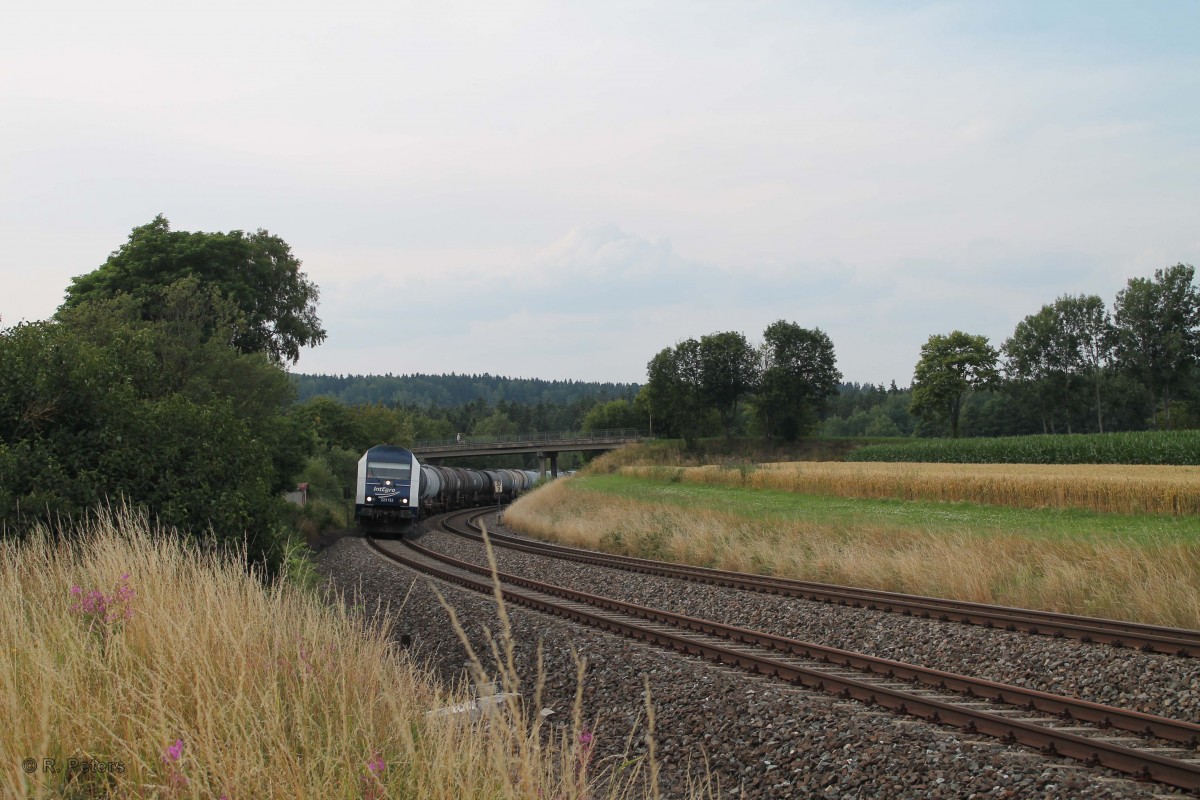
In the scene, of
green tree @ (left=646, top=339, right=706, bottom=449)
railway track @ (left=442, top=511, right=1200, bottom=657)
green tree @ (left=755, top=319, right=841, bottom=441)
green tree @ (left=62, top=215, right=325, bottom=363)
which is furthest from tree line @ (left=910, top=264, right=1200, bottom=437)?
railway track @ (left=442, top=511, right=1200, bottom=657)

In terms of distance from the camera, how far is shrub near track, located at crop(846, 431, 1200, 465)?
39.5 metres

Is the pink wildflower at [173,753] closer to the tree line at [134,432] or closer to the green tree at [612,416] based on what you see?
the tree line at [134,432]

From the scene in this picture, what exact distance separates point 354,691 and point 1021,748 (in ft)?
16.9

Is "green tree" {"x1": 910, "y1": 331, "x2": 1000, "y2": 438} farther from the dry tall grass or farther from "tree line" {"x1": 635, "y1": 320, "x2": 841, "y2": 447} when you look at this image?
the dry tall grass

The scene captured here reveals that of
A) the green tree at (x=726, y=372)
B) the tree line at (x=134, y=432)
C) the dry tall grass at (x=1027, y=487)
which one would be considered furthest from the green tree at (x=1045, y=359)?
the tree line at (x=134, y=432)

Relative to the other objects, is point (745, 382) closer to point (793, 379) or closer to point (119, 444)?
point (793, 379)

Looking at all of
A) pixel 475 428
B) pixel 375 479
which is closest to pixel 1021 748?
pixel 375 479

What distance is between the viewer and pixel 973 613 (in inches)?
476

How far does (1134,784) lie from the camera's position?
20.0 feet

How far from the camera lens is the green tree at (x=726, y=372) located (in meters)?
106

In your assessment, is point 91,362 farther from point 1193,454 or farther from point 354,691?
point 1193,454

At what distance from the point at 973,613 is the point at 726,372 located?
9451cm

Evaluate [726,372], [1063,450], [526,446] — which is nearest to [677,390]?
[726,372]

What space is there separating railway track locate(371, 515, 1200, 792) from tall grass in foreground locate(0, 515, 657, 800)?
12.9 feet
